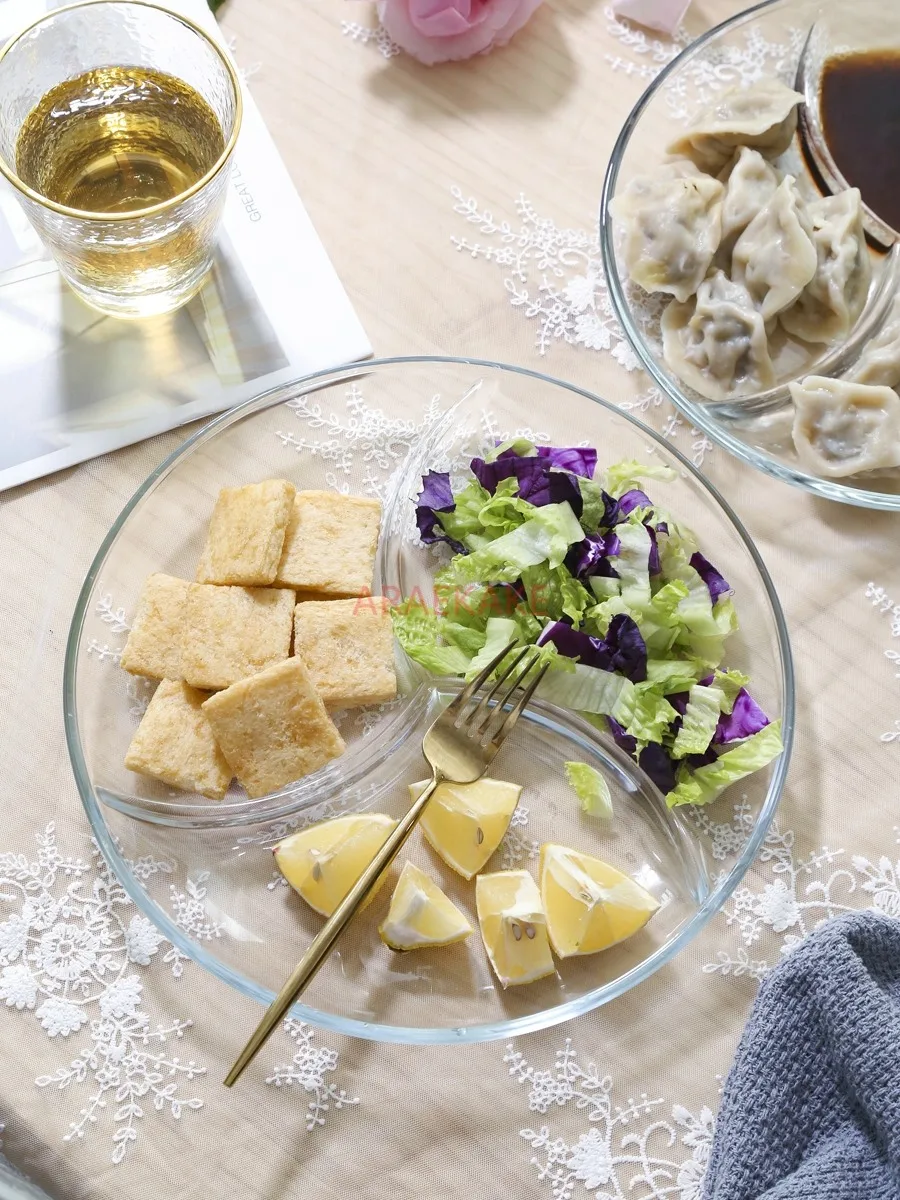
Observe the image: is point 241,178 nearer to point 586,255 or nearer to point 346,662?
point 586,255

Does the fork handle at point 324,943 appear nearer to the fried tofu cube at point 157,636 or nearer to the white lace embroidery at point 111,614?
the fried tofu cube at point 157,636

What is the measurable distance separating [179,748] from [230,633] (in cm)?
16

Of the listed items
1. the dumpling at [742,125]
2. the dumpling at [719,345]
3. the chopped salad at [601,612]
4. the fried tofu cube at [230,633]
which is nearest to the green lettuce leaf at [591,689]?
the chopped salad at [601,612]

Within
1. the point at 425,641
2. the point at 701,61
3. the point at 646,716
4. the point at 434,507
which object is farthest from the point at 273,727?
the point at 701,61

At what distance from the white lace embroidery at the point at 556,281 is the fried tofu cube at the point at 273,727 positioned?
663 mm

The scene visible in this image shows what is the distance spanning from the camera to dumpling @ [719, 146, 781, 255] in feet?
5.36

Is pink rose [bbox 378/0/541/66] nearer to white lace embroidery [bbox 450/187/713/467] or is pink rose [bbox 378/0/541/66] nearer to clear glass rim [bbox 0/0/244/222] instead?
white lace embroidery [bbox 450/187/713/467]

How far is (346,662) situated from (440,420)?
1.29 feet

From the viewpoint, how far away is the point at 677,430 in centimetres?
162

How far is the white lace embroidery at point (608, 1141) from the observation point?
1.32 meters

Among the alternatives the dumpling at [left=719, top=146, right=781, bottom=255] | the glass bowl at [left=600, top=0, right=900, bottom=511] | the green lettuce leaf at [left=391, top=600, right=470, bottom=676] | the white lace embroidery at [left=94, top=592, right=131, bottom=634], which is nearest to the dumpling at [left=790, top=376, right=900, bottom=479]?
the glass bowl at [left=600, top=0, right=900, bottom=511]

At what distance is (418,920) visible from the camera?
132 centimetres

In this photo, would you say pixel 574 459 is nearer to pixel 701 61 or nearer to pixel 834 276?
pixel 834 276

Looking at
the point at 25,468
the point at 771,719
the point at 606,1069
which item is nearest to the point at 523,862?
the point at 606,1069
